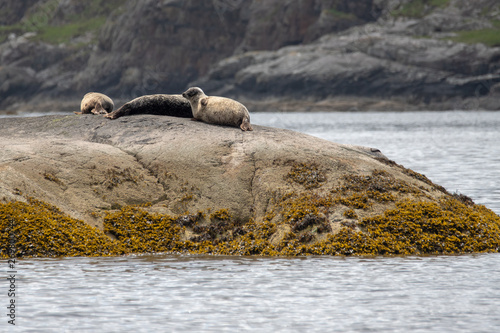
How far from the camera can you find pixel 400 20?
149 m

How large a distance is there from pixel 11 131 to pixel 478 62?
12395 centimetres

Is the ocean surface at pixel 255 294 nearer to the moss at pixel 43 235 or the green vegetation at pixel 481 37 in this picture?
the moss at pixel 43 235

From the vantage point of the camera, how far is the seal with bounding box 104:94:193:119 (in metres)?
17.5

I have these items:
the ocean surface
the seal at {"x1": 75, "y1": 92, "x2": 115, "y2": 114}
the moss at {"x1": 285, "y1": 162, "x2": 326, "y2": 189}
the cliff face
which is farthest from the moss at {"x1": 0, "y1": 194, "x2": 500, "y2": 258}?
the cliff face

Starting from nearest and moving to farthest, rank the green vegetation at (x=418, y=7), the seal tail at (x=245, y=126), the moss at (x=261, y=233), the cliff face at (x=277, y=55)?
the moss at (x=261, y=233) < the seal tail at (x=245, y=126) < the cliff face at (x=277, y=55) < the green vegetation at (x=418, y=7)

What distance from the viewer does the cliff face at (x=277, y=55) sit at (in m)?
133

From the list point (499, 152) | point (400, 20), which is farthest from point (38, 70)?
point (499, 152)

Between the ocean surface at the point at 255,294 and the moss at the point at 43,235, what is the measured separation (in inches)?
15.6

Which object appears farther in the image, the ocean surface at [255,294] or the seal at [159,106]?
the seal at [159,106]

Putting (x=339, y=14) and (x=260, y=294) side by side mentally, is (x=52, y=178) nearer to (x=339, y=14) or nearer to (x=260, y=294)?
(x=260, y=294)

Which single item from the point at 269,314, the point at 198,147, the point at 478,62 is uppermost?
the point at 478,62

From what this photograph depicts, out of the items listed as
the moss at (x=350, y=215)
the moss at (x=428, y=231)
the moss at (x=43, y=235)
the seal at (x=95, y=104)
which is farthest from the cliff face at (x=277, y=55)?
the moss at (x=43, y=235)

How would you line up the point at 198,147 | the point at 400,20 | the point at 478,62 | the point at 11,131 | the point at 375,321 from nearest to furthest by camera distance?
the point at 375,321 → the point at 198,147 → the point at 11,131 → the point at 478,62 → the point at 400,20

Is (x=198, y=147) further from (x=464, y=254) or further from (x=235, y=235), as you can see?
(x=464, y=254)
